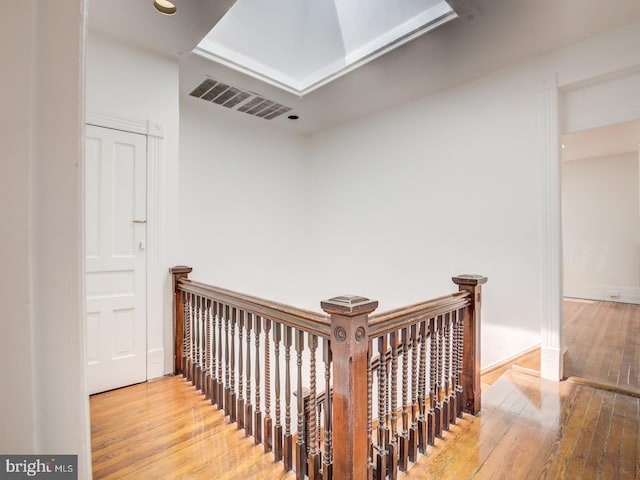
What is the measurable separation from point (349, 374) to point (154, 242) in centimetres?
220

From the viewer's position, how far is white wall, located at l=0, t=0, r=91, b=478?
0.31 m

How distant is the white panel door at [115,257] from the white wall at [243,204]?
821 millimetres

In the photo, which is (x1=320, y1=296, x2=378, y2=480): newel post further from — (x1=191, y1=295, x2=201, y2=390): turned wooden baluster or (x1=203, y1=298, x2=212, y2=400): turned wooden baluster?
(x1=191, y1=295, x2=201, y2=390): turned wooden baluster

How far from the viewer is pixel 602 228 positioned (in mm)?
6109

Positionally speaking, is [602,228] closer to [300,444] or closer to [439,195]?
[439,195]

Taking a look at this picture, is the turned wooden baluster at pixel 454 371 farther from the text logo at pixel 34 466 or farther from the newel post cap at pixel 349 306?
the text logo at pixel 34 466

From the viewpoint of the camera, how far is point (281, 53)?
11.3 ft

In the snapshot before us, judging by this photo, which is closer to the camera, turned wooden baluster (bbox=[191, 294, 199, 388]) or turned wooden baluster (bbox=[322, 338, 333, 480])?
turned wooden baluster (bbox=[322, 338, 333, 480])

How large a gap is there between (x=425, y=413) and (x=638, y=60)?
3048 millimetres

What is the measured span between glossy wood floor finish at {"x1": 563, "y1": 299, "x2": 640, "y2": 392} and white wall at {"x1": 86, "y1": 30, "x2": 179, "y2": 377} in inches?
140

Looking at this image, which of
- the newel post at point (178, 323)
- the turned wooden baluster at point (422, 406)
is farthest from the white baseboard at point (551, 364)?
the newel post at point (178, 323)

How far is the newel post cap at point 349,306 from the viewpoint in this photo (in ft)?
4.60

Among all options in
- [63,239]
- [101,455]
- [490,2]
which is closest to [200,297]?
[101,455]

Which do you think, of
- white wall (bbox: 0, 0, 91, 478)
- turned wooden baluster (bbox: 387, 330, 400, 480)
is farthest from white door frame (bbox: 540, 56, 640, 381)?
white wall (bbox: 0, 0, 91, 478)
